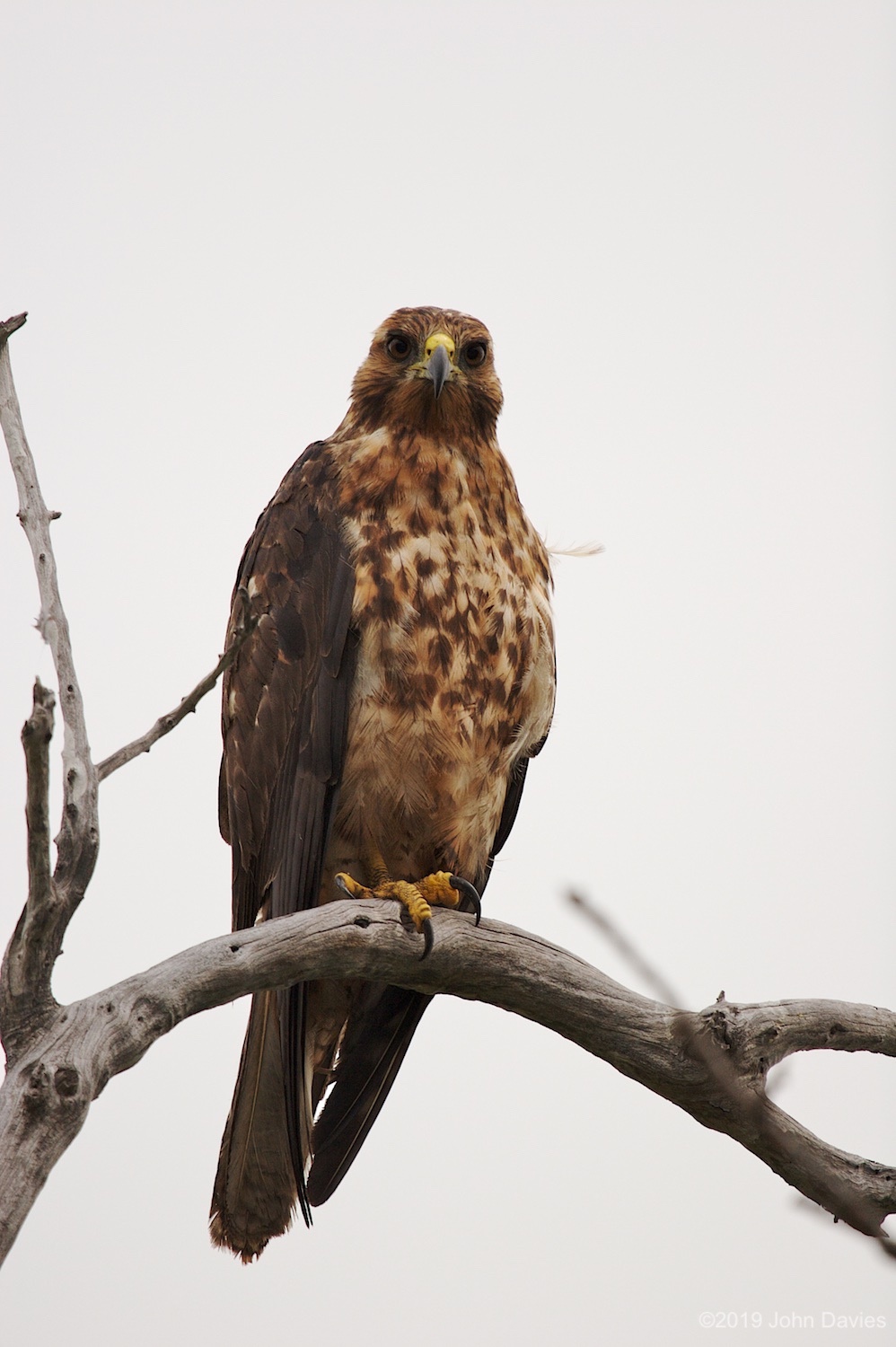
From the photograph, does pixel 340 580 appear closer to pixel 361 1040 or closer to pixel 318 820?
pixel 318 820

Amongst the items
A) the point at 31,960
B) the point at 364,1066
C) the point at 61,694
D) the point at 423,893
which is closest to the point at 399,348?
the point at 423,893

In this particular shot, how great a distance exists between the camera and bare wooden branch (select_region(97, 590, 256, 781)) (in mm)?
2529

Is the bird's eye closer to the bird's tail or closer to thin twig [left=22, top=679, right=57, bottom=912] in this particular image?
the bird's tail

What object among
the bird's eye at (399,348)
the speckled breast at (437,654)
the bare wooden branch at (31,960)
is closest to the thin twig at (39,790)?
the bare wooden branch at (31,960)

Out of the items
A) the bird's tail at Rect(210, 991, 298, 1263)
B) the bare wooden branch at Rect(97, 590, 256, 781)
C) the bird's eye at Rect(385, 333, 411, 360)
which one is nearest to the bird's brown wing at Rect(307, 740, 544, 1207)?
the bird's tail at Rect(210, 991, 298, 1263)

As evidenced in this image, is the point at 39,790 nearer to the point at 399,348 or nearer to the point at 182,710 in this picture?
the point at 182,710

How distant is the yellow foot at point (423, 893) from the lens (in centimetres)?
335

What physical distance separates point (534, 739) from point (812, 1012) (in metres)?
1.24

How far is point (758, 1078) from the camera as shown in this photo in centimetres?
338

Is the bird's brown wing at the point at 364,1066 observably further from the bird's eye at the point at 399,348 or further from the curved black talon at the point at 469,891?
the bird's eye at the point at 399,348

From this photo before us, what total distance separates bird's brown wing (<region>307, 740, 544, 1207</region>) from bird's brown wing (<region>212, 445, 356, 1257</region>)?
0.20m

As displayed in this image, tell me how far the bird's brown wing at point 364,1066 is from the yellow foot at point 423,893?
30cm

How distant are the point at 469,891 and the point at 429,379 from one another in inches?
64.0

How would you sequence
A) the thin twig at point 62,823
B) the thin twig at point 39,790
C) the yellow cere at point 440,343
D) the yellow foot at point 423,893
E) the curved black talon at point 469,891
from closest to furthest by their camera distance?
the thin twig at point 39,790, the thin twig at point 62,823, the yellow foot at point 423,893, the curved black talon at point 469,891, the yellow cere at point 440,343
